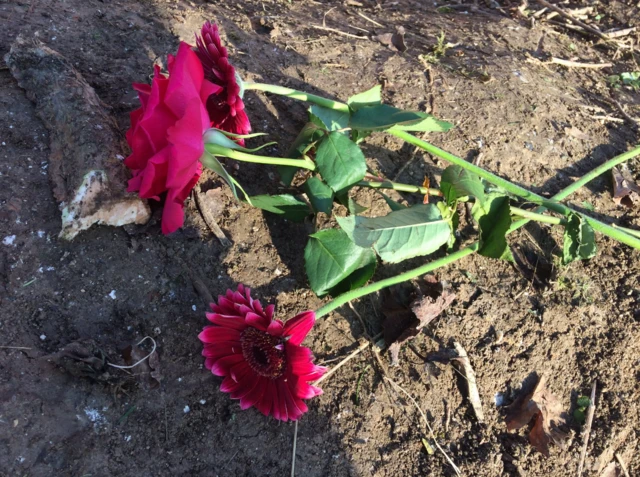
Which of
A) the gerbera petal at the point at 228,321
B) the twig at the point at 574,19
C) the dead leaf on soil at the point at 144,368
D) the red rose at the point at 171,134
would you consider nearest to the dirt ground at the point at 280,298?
the dead leaf on soil at the point at 144,368

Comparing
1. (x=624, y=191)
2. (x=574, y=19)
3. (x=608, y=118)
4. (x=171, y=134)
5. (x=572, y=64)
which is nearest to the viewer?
(x=171, y=134)

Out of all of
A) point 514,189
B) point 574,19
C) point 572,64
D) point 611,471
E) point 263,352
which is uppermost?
point 574,19

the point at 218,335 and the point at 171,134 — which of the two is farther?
the point at 218,335

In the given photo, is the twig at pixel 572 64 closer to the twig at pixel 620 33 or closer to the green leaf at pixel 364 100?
the twig at pixel 620 33

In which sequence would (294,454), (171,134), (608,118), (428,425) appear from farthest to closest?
(608,118) → (428,425) → (294,454) → (171,134)

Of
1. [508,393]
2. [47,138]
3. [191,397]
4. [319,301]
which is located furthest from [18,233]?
[508,393]

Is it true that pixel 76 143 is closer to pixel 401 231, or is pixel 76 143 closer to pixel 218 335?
pixel 218 335

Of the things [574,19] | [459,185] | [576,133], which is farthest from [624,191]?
[574,19]
